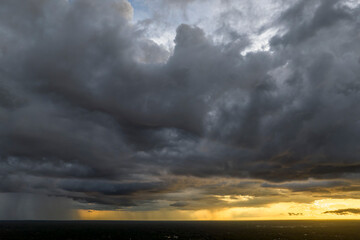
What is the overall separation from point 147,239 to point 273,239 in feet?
204

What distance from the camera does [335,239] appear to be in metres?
133

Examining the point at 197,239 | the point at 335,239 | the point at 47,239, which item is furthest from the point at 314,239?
the point at 47,239

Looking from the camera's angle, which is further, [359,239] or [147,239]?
[147,239]

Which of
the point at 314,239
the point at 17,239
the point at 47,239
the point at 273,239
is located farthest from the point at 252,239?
the point at 17,239

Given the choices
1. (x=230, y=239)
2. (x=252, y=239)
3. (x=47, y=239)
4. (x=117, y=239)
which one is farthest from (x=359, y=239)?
(x=47, y=239)

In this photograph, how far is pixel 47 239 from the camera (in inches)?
5531

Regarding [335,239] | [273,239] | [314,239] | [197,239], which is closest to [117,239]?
[197,239]

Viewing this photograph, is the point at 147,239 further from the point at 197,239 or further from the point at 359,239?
the point at 359,239

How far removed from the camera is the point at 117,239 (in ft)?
480

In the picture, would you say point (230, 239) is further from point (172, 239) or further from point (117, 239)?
point (117, 239)

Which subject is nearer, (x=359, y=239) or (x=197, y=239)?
(x=359, y=239)

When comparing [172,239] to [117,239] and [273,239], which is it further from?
[273,239]

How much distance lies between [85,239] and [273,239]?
309 feet

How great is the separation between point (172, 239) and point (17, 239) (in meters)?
77.1
